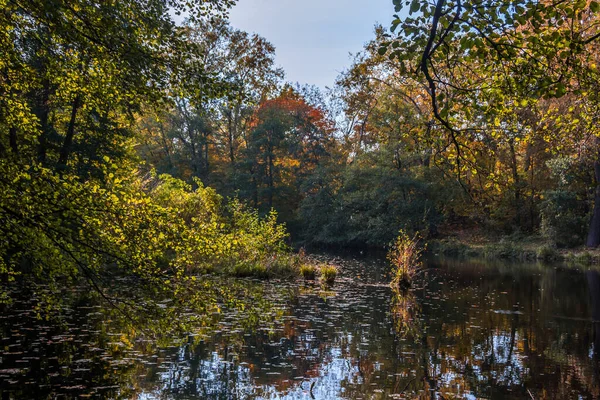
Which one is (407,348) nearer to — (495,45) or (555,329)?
(555,329)

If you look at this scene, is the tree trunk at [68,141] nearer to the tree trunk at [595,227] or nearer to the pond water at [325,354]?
the pond water at [325,354]

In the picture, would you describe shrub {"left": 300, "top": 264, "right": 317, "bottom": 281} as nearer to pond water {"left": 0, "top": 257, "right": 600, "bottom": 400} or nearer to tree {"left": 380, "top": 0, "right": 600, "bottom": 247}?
pond water {"left": 0, "top": 257, "right": 600, "bottom": 400}

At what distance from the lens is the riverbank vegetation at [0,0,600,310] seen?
576 centimetres

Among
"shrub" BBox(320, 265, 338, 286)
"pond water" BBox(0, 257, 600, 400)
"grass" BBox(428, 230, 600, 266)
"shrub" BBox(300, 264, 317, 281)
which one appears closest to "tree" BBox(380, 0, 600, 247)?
"pond water" BBox(0, 257, 600, 400)

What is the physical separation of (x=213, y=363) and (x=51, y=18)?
5.53 meters

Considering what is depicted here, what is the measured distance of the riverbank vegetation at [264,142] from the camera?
227 inches

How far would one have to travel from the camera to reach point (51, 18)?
605cm

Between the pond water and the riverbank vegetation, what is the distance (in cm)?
139

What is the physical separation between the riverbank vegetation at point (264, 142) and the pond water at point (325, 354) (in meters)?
1.39

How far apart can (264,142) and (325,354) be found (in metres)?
33.9

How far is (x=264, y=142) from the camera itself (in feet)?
140

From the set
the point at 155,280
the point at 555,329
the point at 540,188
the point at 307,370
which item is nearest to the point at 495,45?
the point at 155,280

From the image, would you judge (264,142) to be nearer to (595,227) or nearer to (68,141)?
(595,227)

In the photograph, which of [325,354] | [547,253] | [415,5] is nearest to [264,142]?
[547,253]
